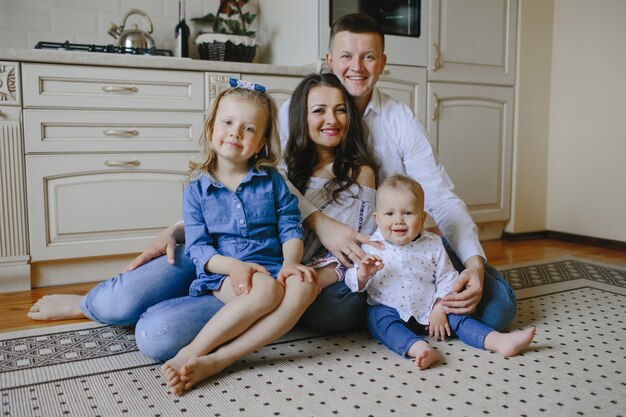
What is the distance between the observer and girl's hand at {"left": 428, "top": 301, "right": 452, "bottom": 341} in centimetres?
149

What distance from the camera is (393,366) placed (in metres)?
1.33

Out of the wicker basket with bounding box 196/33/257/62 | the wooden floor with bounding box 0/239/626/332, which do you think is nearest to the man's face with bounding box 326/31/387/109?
the wicker basket with bounding box 196/33/257/62

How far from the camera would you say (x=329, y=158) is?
1681 millimetres

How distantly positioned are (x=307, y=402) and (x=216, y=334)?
0.83ft

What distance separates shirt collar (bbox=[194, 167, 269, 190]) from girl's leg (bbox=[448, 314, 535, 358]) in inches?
24.4

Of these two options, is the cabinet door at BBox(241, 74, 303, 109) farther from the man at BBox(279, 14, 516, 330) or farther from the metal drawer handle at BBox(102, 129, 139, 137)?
the man at BBox(279, 14, 516, 330)

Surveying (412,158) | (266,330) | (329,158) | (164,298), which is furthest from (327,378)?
(412,158)

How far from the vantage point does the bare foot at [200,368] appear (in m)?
1.18

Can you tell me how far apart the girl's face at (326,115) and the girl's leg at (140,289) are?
0.50 meters

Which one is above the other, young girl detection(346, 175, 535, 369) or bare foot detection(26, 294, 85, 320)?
young girl detection(346, 175, 535, 369)

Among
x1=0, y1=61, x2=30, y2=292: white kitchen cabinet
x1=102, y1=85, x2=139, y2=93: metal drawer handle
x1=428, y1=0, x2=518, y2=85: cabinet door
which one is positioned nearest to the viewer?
x1=0, y1=61, x2=30, y2=292: white kitchen cabinet

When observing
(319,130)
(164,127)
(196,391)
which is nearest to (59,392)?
(196,391)

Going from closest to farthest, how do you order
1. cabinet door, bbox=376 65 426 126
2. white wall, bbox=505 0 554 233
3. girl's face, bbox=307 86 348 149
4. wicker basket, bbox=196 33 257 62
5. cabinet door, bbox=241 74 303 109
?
1. girl's face, bbox=307 86 348 149
2. cabinet door, bbox=241 74 303 109
3. wicker basket, bbox=196 33 257 62
4. cabinet door, bbox=376 65 426 126
5. white wall, bbox=505 0 554 233

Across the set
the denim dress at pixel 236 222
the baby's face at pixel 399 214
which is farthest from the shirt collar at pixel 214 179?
the baby's face at pixel 399 214
